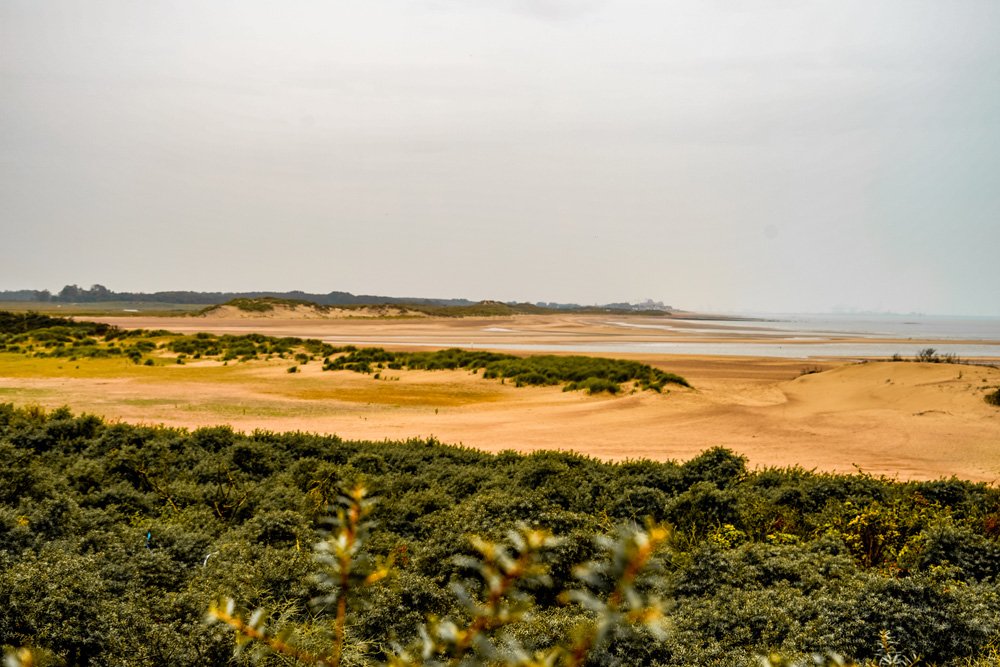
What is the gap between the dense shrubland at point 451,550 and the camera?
161 inches

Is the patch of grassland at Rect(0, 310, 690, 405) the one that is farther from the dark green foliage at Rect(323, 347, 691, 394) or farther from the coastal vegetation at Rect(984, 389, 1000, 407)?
the coastal vegetation at Rect(984, 389, 1000, 407)

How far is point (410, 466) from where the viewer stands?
387 inches

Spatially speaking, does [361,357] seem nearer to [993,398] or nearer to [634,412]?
[634,412]

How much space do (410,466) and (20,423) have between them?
23.8 feet

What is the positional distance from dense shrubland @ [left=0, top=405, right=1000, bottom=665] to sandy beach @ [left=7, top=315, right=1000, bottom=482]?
17.6 ft

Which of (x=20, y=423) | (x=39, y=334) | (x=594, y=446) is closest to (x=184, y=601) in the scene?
(x=20, y=423)

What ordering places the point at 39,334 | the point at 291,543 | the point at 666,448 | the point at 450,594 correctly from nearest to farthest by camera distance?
the point at 450,594 → the point at 291,543 → the point at 666,448 → the point at 39,334

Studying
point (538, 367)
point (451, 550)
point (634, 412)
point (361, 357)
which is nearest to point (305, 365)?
point (361, 357)

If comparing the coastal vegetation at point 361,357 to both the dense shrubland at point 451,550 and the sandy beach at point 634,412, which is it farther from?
the dense shrubland at point 451,550

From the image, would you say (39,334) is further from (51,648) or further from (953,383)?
(953,383)

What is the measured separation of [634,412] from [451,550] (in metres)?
14.7

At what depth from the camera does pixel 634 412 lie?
1958 centimetres

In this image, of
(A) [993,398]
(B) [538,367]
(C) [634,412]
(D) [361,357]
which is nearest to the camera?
(A) [993,398]

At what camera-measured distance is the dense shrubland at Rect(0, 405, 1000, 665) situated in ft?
13.4
